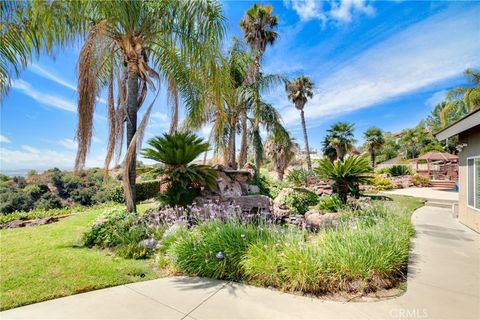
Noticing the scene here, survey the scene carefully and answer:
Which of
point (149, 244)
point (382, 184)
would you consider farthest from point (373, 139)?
point (149, 244)

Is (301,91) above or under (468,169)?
above

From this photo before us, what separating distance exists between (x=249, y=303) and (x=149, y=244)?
3.02m

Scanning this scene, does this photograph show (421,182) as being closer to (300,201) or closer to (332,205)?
(300,201)

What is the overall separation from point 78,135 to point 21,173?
14934 millimetres

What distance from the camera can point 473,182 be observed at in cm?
646

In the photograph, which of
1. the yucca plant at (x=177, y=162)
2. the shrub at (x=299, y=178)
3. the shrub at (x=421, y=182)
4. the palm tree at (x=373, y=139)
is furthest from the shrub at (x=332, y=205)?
the palm tree at (x=373, y=139)

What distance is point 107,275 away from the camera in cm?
386

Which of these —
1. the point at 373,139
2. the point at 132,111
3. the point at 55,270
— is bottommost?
the point at 55,270

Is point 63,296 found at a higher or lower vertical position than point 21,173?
lower

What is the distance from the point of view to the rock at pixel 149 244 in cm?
506

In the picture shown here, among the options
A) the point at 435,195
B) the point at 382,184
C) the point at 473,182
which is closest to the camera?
the point at 473,182

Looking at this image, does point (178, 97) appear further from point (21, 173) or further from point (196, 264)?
point (21, 173)

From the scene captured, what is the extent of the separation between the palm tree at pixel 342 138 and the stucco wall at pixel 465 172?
18.5 meters

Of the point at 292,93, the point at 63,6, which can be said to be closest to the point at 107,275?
the point at 63,6
